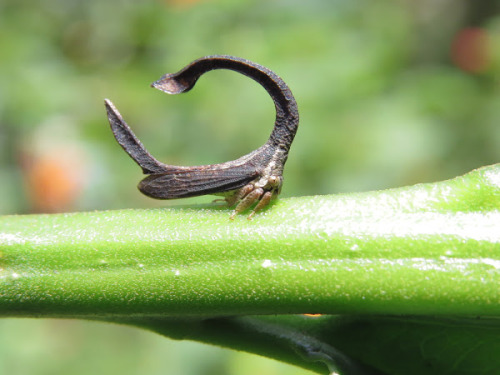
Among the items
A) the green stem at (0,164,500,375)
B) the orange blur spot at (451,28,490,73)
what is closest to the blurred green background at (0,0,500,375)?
the orange blur spot at (451,28,490,73)

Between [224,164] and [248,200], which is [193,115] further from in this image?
[248,200]

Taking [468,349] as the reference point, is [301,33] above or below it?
above

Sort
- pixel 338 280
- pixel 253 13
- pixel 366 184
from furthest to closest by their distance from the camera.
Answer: pixel 253 13 → pixel 366 184 → pixel 338 280

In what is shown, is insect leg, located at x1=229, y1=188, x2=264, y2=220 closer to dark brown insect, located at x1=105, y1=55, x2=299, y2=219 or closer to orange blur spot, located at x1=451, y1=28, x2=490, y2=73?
dark brown insect, located at x1=105, y1=55, x2=299, y2=219

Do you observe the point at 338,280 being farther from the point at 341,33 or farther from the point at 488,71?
the point at 488,71

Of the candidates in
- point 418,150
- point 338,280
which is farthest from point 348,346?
point 418,150

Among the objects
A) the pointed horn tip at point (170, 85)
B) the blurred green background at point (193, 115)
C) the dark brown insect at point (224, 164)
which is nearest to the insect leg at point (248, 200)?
the dark brown insect at point (224, 164)

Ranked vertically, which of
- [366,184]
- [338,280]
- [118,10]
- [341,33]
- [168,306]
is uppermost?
[118,10]

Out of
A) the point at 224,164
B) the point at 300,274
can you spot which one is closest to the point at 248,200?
the point at 224,164
